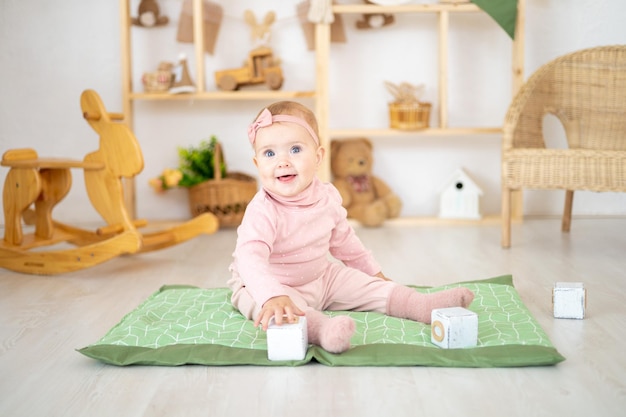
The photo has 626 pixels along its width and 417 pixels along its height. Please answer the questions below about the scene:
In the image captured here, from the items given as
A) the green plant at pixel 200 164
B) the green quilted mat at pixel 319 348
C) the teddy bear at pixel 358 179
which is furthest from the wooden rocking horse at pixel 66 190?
A: the teddy bear at pixel 358 179

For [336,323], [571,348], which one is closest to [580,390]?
[571,348]

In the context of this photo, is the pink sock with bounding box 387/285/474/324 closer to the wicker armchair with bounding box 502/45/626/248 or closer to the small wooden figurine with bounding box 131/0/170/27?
the wicker armchair with bounding box 502/45/626/248

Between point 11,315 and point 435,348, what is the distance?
112 centimetres

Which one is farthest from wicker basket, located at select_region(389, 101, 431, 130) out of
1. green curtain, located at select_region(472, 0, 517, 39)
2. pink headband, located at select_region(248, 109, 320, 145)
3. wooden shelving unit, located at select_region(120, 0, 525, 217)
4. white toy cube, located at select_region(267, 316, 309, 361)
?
white toy cube, located at select_region(267, 316, 309, 361)

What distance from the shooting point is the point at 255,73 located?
11.8ft

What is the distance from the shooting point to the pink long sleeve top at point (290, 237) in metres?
1.67

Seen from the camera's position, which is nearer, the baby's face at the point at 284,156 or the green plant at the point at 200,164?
the baby's face at the point at 284,156

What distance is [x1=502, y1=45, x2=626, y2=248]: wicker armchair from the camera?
2771 millimetres

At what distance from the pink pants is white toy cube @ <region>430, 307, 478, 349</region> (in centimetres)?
29

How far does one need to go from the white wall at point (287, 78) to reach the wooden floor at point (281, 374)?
4.16 ft

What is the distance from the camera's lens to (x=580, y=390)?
1377 mm

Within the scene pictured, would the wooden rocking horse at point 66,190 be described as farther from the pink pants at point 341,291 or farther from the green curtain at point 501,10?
the green curtain at point 501,10

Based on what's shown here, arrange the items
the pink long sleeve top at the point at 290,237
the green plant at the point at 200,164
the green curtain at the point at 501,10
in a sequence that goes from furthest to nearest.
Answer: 1. the green plant at the point at 200,164
2. the green curtain at the point at 501,10
3. the pink long sleeve top at the point at 290,237

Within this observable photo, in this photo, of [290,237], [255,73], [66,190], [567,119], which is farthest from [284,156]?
[255,73]
